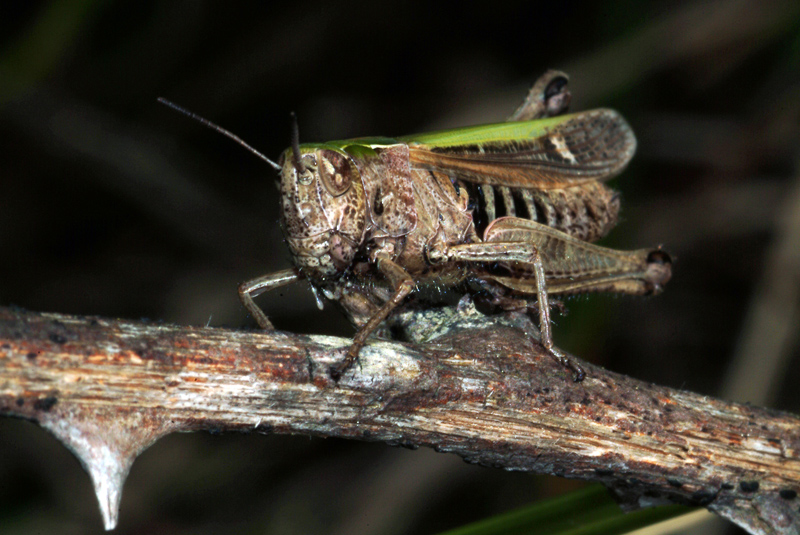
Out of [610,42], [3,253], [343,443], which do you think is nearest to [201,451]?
[343,443]

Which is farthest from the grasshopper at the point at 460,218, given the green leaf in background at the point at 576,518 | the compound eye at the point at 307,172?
the green leaf in background at the point at 576,518

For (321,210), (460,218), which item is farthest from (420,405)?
(460,218)

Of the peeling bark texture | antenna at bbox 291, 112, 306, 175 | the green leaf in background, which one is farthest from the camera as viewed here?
antenna at bbox 291, 112, 306, 175

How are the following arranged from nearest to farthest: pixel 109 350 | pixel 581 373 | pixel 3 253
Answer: pixel 109 350, pixel 581 373, pixel 3 253

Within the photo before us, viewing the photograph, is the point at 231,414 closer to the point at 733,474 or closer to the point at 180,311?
the point at 733,474

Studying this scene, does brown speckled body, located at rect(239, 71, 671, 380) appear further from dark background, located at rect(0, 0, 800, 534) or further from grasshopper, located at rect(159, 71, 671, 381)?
dark background, located at rect(0, 0, 800, 534)

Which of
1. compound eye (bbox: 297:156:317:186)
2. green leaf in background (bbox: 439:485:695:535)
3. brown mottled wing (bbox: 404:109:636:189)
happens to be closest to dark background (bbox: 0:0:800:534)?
brown mottled wing (bbox: 404:109:636:189)

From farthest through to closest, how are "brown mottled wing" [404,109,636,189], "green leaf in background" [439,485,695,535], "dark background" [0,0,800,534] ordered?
"dark background" [0,0,800,534] < "brown mottled wing" [404,109,636,189] < "green leaf in background" [439,485,695,535]
